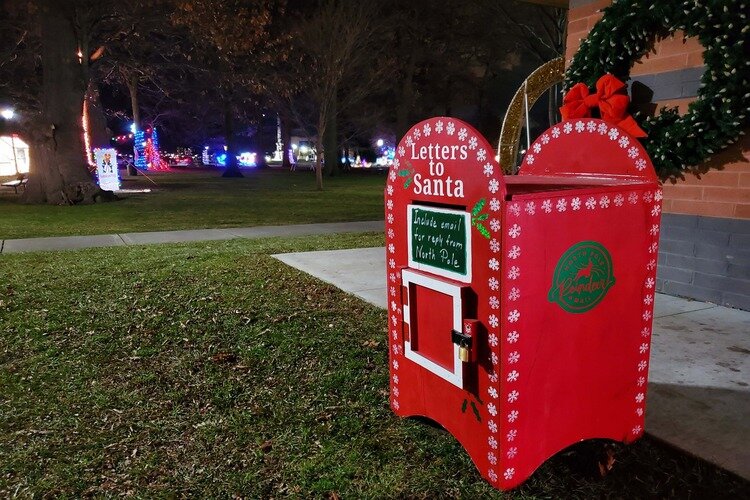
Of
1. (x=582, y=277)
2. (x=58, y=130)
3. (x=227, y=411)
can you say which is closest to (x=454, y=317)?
(x=582, y=277)

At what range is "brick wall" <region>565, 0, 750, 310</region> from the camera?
458 cm

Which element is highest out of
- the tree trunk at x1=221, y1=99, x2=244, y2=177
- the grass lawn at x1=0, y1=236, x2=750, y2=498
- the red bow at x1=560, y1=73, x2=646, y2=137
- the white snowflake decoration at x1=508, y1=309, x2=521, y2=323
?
the tree trunk at x1=221, y1=99, x2=244, y2=177

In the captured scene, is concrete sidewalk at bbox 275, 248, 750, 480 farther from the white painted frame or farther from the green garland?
the green garland

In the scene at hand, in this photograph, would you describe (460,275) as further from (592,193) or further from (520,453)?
(520,453)

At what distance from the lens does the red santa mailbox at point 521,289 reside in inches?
82.8

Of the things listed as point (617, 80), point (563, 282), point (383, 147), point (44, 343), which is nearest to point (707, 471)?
point (563, 282)

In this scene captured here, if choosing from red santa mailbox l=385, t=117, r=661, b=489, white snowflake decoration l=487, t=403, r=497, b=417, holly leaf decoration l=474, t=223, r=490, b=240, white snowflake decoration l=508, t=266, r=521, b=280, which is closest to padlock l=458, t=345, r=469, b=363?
red santa mailbox l=385, t=117, r=661, b=489

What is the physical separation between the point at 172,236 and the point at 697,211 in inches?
309

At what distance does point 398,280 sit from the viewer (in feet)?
8.83

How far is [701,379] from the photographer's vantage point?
3.26 metres

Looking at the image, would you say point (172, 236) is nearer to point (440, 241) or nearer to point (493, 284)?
point (440, 241)

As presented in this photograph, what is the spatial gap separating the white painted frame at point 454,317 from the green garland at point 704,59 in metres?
3.36

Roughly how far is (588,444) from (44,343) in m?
3.90

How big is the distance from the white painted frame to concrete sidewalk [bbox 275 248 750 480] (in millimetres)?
1133
